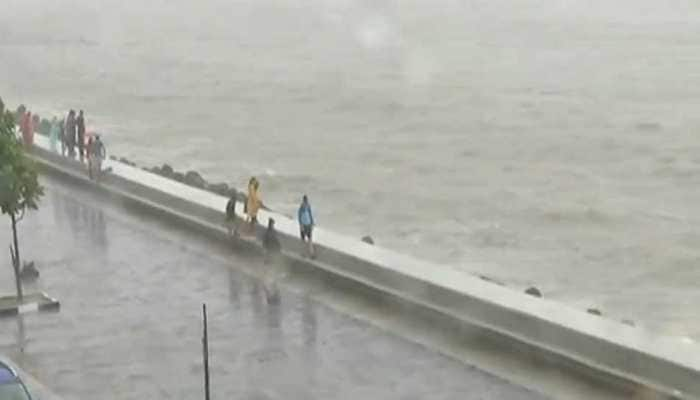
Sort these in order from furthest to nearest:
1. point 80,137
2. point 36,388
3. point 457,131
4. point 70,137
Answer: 1. point 457,131
2. point 70,137
3. point 80,137
4. point 36,388

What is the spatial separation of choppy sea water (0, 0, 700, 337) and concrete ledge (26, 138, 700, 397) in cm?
564

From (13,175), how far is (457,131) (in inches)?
1186

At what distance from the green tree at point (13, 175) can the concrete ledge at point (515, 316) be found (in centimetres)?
250

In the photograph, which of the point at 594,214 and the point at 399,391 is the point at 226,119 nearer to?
the point at 594,214

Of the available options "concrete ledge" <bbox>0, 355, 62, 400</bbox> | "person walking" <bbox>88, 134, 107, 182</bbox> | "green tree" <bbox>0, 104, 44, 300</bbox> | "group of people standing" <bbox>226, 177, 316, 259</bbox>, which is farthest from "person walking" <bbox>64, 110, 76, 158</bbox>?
"concrete ledge" <bbox>0, 355, 62, 400</bbox>

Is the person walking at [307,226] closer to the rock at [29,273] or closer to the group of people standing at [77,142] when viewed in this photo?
the rock at [29,273]

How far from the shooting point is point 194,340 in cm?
1181

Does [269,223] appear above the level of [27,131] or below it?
above

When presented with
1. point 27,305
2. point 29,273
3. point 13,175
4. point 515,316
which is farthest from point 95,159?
point 515,316

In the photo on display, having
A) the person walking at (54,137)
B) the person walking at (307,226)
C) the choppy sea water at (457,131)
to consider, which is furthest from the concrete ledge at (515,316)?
the person walking at (54,137)

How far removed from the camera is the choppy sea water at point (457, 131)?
24312 millimetres

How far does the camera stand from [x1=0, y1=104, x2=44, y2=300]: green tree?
12797mm

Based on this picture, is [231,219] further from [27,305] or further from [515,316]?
[515,316]

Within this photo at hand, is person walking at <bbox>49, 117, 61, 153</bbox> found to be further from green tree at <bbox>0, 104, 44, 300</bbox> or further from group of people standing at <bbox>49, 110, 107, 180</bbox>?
green tree at <bbox>0, 104, 44, 300</bbox>
